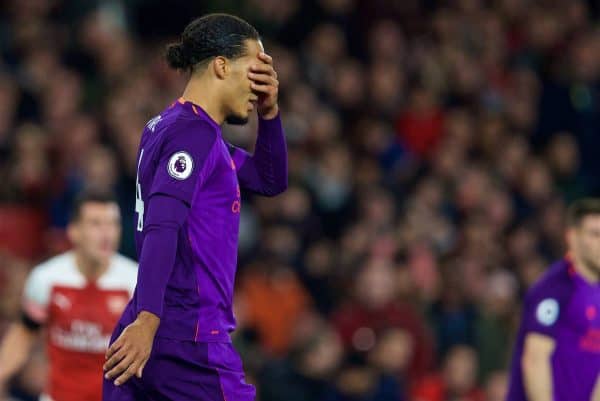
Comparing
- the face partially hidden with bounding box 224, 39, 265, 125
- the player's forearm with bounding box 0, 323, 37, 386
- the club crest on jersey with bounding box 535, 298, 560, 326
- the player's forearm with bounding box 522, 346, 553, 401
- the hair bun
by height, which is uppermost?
the hair bun

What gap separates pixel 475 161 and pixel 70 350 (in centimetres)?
719

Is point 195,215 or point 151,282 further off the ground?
point 195,215

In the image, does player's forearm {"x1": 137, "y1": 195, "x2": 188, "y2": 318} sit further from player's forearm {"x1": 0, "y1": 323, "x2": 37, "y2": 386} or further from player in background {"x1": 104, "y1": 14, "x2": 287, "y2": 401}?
player's forearm {"x1": 0, "y1": 323, "x2": 37, "y2": 386}

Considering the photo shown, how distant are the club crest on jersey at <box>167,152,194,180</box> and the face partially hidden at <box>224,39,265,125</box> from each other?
297mm

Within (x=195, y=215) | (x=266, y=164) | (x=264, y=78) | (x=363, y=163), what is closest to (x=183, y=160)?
(x=195, y=215)

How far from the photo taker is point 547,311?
21.1 ft

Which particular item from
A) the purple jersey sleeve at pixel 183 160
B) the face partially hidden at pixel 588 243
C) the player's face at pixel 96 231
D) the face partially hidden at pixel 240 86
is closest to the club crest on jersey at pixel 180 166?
the purple jersey sleeve at pixel 183 160

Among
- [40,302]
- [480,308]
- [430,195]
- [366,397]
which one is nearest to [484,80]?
[430,195]

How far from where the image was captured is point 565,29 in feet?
47.6

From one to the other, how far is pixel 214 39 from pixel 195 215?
0.57 metres

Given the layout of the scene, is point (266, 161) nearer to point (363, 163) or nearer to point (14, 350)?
point (14, 350)

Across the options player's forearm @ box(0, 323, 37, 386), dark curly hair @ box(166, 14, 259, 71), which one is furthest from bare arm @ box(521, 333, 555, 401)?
dark curly hair @ box(166, 14, 259, 71)

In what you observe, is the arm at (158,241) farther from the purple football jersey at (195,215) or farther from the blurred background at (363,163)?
the blurred background at (363,163)

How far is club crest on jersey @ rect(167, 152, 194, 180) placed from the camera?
4.14 m
